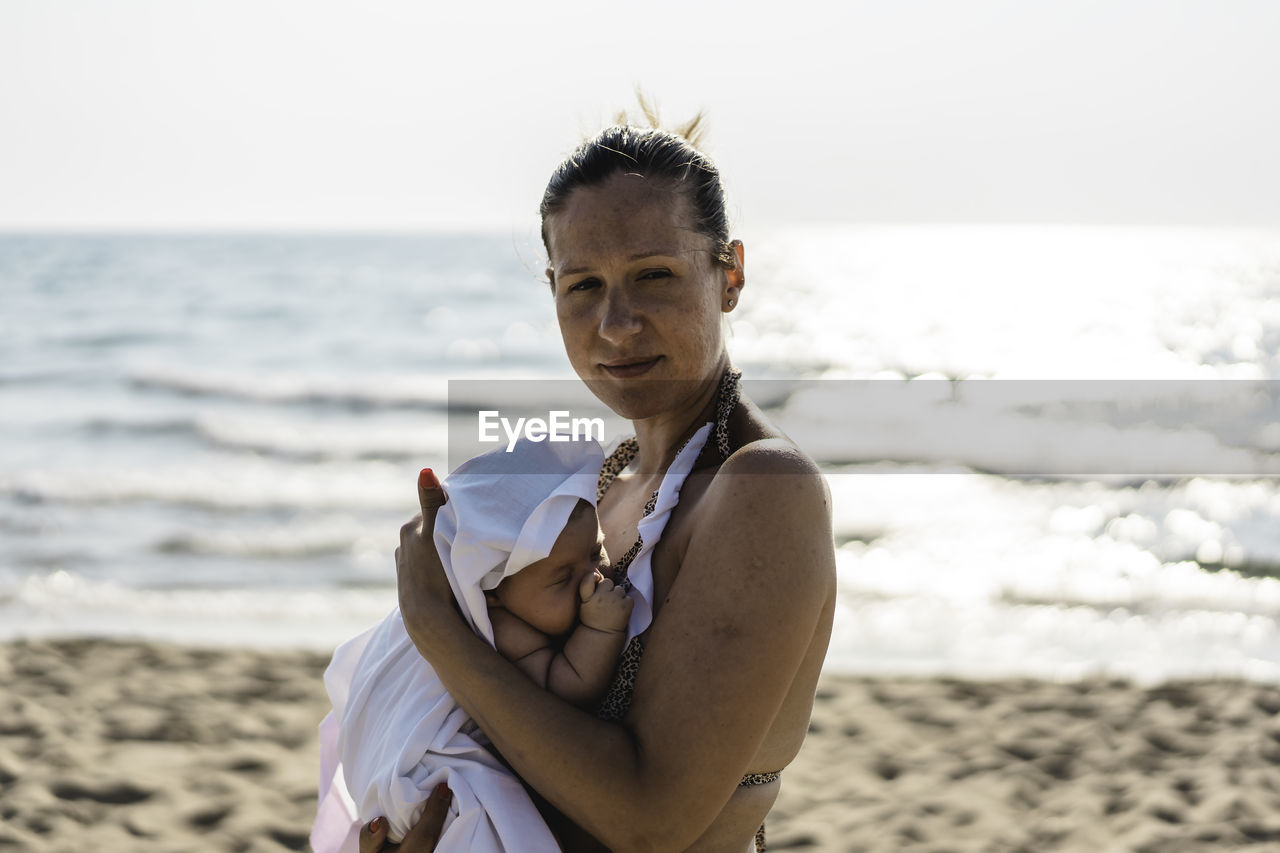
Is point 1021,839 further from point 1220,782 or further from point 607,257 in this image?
point 607,257

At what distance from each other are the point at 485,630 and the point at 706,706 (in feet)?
1.61

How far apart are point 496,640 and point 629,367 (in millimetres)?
563

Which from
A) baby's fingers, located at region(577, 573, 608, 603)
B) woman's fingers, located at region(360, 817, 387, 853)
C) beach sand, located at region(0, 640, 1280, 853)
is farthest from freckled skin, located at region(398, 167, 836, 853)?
beach sand, located at region(0, 640, 1280, 853)

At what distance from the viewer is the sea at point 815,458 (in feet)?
25.2

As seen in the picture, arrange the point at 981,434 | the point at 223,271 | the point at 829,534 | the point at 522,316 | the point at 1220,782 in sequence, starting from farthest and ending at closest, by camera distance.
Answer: the point at 223,271
the point at 522,316
the point at 981,434
the point at 1220,782
the point at 829,534

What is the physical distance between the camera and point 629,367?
2.03 m

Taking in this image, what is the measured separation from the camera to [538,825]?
186 centimetres

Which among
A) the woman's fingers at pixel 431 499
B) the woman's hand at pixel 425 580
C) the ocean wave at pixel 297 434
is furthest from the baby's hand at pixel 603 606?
the ocean wave at pixel 297 434

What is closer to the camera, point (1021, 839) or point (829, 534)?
point (829, 534)

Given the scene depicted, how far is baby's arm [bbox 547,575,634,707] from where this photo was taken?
6.14 feet

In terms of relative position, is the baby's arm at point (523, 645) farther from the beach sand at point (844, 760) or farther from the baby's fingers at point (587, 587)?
the beach sand at point (844, 760)

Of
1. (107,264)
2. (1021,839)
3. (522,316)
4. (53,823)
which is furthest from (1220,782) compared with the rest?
(107,264)

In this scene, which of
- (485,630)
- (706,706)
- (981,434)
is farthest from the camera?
(981,434)

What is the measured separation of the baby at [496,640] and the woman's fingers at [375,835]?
0.06 ft
